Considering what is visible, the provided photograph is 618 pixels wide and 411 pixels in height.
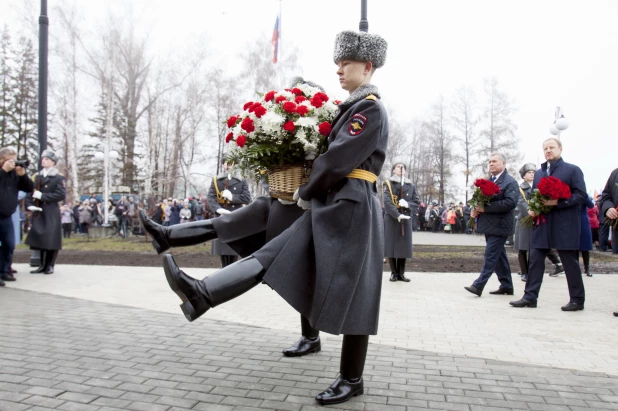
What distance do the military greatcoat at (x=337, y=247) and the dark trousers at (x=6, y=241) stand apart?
697 centimetres

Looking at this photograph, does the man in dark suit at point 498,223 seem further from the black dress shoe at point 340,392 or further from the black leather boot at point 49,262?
the black leather boot at point 49,262

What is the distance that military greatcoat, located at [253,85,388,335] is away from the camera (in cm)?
313

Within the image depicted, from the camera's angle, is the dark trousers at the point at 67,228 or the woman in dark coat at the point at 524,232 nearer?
the woman in dark coat at the point at 524,232

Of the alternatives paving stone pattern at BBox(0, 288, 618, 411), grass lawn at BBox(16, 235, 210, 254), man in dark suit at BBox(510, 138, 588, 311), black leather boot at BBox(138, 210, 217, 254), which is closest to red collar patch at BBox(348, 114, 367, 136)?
black leather boot at BBox(138, 210, 217, 254)

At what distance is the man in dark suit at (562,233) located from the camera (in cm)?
672

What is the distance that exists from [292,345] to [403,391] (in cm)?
131

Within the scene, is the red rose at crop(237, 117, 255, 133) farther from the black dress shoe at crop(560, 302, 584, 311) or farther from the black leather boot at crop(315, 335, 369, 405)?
the black dress shoe at crop(560, 302, 584, 311)

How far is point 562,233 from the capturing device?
6746 millimetres

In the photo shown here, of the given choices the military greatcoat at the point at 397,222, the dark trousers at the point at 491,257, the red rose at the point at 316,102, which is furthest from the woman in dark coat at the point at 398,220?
the red rose at the point at 316,102

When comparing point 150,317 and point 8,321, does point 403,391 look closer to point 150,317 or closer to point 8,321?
point 150,317

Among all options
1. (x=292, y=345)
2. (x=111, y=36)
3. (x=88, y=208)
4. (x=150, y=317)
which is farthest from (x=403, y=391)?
(x=111, y=36)

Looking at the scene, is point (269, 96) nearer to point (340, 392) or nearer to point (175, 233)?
point (175, 233)

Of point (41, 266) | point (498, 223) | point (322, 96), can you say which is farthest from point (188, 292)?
point (41, 266)

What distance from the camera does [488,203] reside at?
7855 mm
